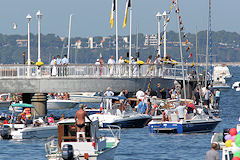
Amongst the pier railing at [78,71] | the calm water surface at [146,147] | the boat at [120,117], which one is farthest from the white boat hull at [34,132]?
the pier railing at [78,71]

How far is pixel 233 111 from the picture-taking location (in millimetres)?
70938

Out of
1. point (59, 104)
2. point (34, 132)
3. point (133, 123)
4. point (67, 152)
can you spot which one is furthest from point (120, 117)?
point (59, 104)

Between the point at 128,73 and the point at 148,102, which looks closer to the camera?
the point at 148,102

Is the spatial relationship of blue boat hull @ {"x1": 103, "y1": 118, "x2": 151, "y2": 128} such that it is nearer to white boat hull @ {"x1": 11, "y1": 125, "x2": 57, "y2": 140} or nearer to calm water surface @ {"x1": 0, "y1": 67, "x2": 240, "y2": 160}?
calm water surface @ {"x1": 0, "y1": 67, "x2": 240, "y2": 160}

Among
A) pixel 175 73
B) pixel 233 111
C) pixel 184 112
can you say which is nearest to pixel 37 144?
pixel 184 112

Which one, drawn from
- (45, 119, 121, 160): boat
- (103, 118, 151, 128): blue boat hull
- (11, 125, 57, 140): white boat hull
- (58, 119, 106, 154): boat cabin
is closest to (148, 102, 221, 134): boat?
(103, 118, 151, 128): blue boat hull

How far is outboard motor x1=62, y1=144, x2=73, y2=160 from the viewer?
1132 inches

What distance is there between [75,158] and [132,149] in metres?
9.84

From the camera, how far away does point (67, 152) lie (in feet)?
94.4

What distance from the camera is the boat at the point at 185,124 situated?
143ft

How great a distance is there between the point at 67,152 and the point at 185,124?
15.9m

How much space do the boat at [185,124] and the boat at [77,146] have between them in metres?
11.9

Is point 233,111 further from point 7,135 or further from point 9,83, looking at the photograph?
point 7,135

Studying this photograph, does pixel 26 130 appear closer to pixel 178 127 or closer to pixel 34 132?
pixel 34 132
